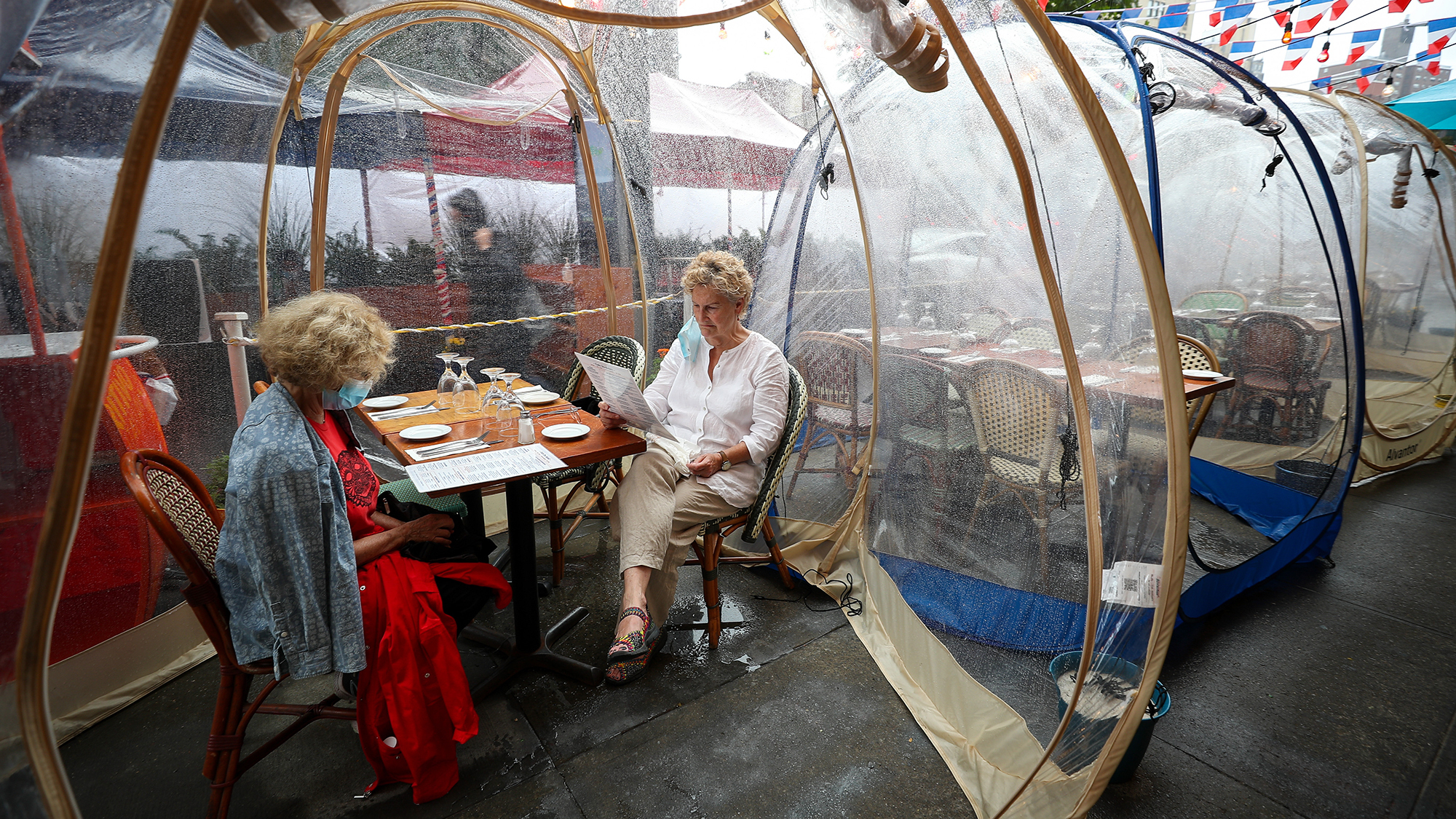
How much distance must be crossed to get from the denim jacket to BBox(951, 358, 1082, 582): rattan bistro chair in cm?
200

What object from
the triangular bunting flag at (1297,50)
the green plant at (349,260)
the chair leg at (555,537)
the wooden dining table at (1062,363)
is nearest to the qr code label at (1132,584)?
the wooden dining table at (1062,363)

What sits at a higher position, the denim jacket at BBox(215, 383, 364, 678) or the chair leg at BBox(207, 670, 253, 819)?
the denim jacket at BBox(215, 383, 364, 678)

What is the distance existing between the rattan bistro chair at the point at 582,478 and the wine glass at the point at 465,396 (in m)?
0.45

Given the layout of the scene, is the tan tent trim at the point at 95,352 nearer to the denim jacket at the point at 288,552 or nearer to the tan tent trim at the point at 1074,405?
the denim jacket at the point at 288,552

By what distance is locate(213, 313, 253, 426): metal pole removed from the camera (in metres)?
2.74

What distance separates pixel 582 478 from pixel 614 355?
2.49ft

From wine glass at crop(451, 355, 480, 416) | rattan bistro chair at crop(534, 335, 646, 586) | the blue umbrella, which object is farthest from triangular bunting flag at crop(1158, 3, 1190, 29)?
wine glass at crop(451, 355, 480, 416)

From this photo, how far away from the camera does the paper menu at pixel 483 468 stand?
6.07ft

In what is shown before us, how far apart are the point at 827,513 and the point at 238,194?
324 centimetres

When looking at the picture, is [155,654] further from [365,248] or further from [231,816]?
[365,248]

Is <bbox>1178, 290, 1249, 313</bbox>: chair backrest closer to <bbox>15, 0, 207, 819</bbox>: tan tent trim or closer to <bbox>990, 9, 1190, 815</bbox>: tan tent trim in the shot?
<bbox>990, 9, 1190, 815</bbox>: tan tent trim

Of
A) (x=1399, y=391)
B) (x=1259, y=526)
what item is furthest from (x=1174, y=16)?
(x=1259, y=526)

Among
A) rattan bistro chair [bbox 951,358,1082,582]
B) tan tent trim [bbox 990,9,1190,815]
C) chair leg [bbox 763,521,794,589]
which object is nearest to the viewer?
tan tent trim [bbox 990,9,1190,815]

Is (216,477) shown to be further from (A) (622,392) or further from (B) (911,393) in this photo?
(B) (911,393)
